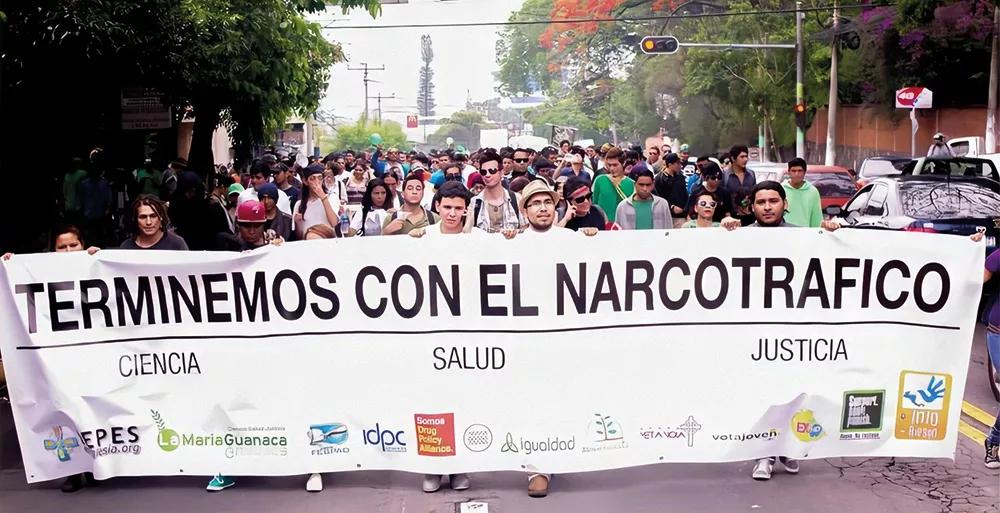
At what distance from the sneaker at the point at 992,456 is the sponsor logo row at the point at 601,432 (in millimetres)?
569

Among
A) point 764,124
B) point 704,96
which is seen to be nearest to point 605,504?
point 764,124

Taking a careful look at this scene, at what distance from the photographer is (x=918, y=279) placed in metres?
6.86

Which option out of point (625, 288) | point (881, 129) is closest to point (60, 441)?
point (625, 288)

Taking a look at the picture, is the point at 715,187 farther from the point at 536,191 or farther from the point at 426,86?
the point at 426,86

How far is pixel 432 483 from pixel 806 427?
2.02 m

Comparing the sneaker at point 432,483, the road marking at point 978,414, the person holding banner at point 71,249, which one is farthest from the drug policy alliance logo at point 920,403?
the person holding banner at point 71,249

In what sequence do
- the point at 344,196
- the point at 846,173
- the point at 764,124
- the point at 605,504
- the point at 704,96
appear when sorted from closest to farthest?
the point at 605,504, the point at 344,196, the point at 846,173, the point at 764,124, the point at 704,96

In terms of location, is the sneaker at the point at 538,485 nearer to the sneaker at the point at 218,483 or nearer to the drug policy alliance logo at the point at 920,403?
the sneaker at the point at 218,483

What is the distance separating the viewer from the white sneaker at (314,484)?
273 inches

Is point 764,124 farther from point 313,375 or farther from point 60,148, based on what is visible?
point 313,375

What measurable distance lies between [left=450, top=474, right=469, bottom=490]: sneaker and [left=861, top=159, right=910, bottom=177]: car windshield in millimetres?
23091

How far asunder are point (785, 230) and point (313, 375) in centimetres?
264

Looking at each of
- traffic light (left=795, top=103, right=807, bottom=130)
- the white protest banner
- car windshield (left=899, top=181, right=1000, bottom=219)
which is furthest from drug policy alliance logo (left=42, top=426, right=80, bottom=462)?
traffic light (left=795, top=103, right=807, bottom=130)

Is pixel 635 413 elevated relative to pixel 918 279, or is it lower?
lower
